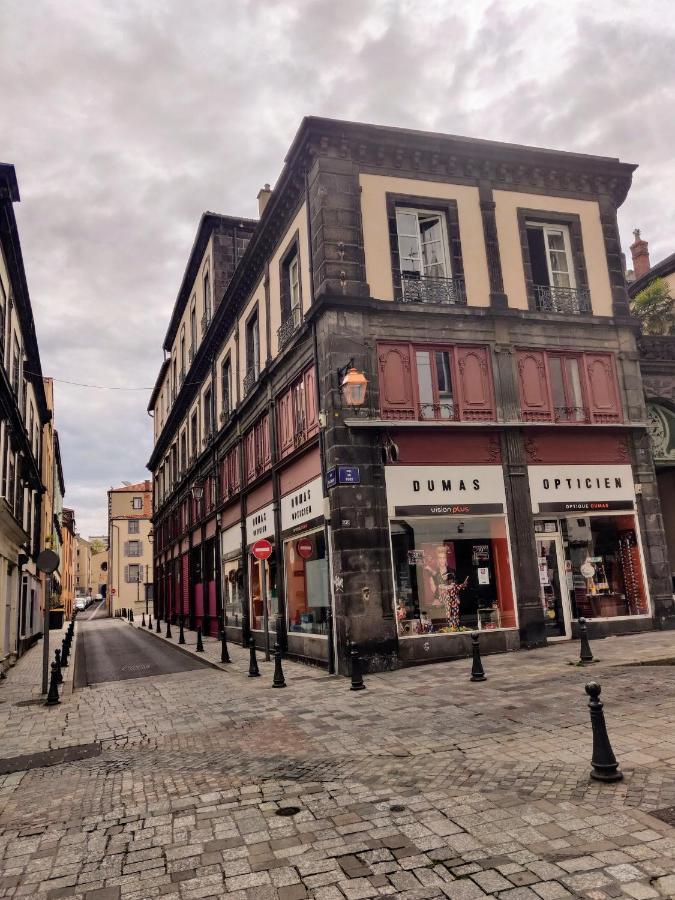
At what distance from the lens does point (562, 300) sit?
56.6ft

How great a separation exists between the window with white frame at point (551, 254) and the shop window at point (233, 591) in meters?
14.2

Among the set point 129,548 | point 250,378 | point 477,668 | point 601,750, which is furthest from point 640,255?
point 129,548

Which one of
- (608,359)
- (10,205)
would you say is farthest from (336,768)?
(10,205)

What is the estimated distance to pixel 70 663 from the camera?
19312 millimetres

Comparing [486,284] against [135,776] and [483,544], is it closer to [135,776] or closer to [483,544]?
[483,544]

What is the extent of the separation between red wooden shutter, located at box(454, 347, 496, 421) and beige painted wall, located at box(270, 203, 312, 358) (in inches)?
171

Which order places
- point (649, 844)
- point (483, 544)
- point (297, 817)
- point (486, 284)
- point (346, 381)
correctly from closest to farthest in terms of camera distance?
point (649, 844)
point (297, 817)
point (346, 381)
point (483, 544)
point (486, 284)

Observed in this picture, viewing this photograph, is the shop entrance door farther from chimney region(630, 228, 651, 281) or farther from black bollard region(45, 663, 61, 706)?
chimney region(630, 228, 651, 281)

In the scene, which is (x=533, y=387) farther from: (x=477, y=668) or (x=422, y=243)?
(x=477, y=668)

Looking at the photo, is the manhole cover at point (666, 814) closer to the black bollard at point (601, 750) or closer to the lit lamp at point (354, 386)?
the black bollard at point (601, 750)

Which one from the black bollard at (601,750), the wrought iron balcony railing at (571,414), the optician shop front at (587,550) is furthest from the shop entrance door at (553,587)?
the black bollard at (601,750)

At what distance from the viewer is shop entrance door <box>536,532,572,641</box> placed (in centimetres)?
1552

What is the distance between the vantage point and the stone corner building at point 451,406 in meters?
14.6

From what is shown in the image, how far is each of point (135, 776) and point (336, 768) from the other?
2.33 meters
